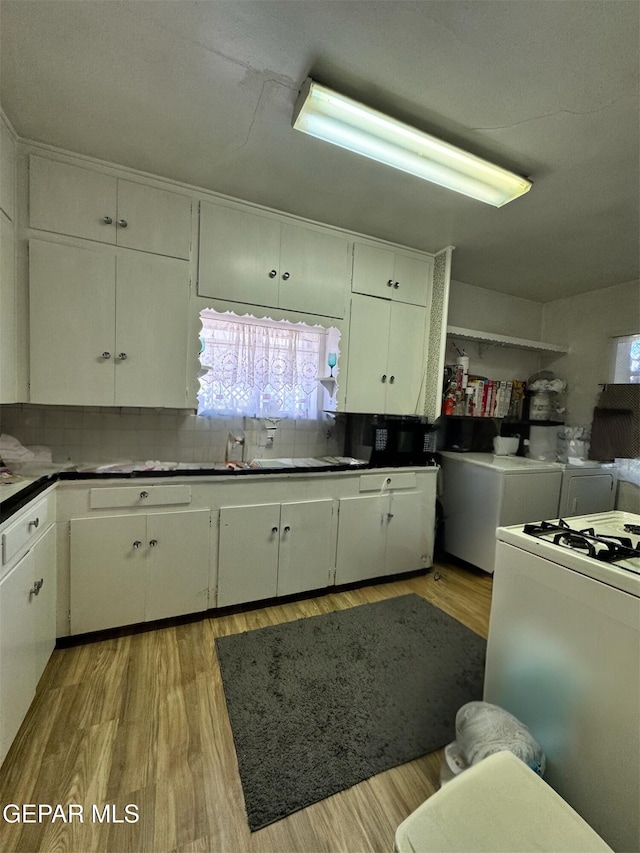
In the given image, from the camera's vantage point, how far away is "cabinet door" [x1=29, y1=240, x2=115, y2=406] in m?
1.75

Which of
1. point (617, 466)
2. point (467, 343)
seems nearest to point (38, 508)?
point (467, 343)

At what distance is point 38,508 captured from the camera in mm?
1459

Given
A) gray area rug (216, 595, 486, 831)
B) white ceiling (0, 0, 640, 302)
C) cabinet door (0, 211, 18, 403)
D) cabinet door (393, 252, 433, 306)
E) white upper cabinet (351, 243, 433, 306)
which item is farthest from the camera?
cabinet door (393, 252, 433, 306)

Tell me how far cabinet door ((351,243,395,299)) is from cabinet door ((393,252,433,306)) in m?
0.06

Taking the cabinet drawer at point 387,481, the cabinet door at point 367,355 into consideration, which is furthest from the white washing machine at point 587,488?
the cabinet door at point 367,355

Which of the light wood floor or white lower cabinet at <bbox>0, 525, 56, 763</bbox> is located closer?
the light wood floor

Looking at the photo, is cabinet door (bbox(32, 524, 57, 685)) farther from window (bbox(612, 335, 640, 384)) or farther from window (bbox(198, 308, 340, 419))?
window (bbox(612, 335, 640, 384))

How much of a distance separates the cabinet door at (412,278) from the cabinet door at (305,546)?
1.69 m

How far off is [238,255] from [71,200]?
862 mm

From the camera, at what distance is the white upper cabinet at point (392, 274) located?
8.19 ft

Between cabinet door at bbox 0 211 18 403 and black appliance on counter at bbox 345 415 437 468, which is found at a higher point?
cabinet door at bbox 0 211 18 403

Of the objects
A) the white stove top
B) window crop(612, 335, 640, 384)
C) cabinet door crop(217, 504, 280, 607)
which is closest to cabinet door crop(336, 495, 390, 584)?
cabinet door crop(217, 504, 280, 607)

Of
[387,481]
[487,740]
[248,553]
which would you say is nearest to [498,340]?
[387,481]

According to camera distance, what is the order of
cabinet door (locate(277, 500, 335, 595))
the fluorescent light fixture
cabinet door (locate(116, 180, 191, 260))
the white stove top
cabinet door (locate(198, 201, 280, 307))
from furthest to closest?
cabinet door (locate(277, 500, 335, 595)) → cabinet door (locate(198, 201, 280, 307)) → cabinet door (locate(116, 180, 191, 260)) → the fluorescent light fixture → the white stove top
